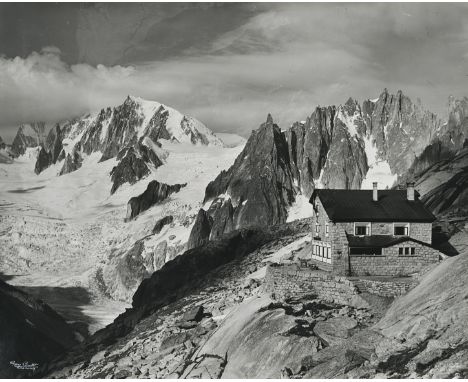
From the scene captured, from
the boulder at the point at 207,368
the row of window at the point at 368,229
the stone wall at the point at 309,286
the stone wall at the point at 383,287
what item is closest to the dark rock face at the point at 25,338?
the stone wall at the point at 309,286

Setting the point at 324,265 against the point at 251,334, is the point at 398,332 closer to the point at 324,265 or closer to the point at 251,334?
the point at 251,334

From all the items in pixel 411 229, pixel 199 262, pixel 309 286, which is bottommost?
pixel 309 286

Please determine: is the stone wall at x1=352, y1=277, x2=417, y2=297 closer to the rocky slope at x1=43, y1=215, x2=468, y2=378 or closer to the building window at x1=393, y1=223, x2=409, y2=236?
the rocky slope at x1=43, y1=215, x2=468, y2=378

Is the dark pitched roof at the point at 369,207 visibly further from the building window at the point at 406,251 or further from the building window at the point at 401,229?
the building window at the point at 406,251

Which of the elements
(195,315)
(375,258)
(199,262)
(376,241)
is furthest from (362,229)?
(199,262)

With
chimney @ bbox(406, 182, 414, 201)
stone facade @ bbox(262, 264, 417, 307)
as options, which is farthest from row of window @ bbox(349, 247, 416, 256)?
chimney @ bbox(406, 182, 414, 201)

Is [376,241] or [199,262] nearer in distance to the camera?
[376,241]
